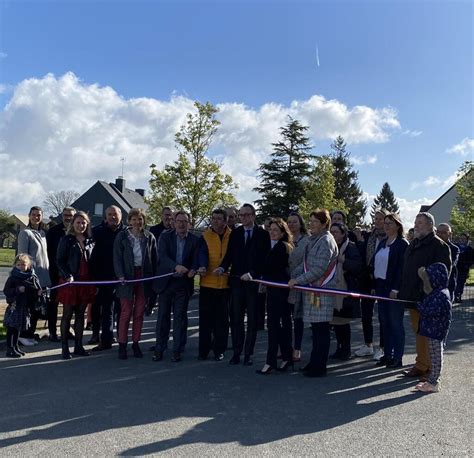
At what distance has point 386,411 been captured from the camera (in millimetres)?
5129

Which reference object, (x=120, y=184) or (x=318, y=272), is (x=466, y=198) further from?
(x=120, y=184)

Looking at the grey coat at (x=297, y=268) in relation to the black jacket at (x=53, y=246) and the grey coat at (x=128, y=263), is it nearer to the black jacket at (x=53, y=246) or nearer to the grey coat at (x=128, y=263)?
the grey coat at (x=128, y=263)

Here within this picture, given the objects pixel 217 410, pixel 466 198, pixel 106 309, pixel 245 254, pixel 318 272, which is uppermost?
→ pixel 466 198

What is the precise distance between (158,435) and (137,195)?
63883 mm

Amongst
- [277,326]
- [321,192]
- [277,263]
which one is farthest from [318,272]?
[321,192]

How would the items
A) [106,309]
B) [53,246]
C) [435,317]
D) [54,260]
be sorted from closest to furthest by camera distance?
1. [435,317]
2. [106,309]
3. [54,260]
4. [53,246]

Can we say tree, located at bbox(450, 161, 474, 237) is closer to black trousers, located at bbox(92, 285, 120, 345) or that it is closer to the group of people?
the group of people

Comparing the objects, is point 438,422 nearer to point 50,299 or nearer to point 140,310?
point 140,310

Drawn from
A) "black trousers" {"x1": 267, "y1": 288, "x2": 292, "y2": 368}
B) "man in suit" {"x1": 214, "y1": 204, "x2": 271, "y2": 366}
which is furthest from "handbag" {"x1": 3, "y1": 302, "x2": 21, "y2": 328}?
"black trousers" {"x1": 267, "y1": 288, "x2": 292, "y2": 368}

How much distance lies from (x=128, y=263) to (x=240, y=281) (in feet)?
5.69

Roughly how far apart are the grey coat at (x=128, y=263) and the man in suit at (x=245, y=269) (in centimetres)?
114

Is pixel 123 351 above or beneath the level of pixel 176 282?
beneath

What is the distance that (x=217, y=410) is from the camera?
16.5 feet

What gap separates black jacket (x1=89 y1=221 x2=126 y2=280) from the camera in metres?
7.79
